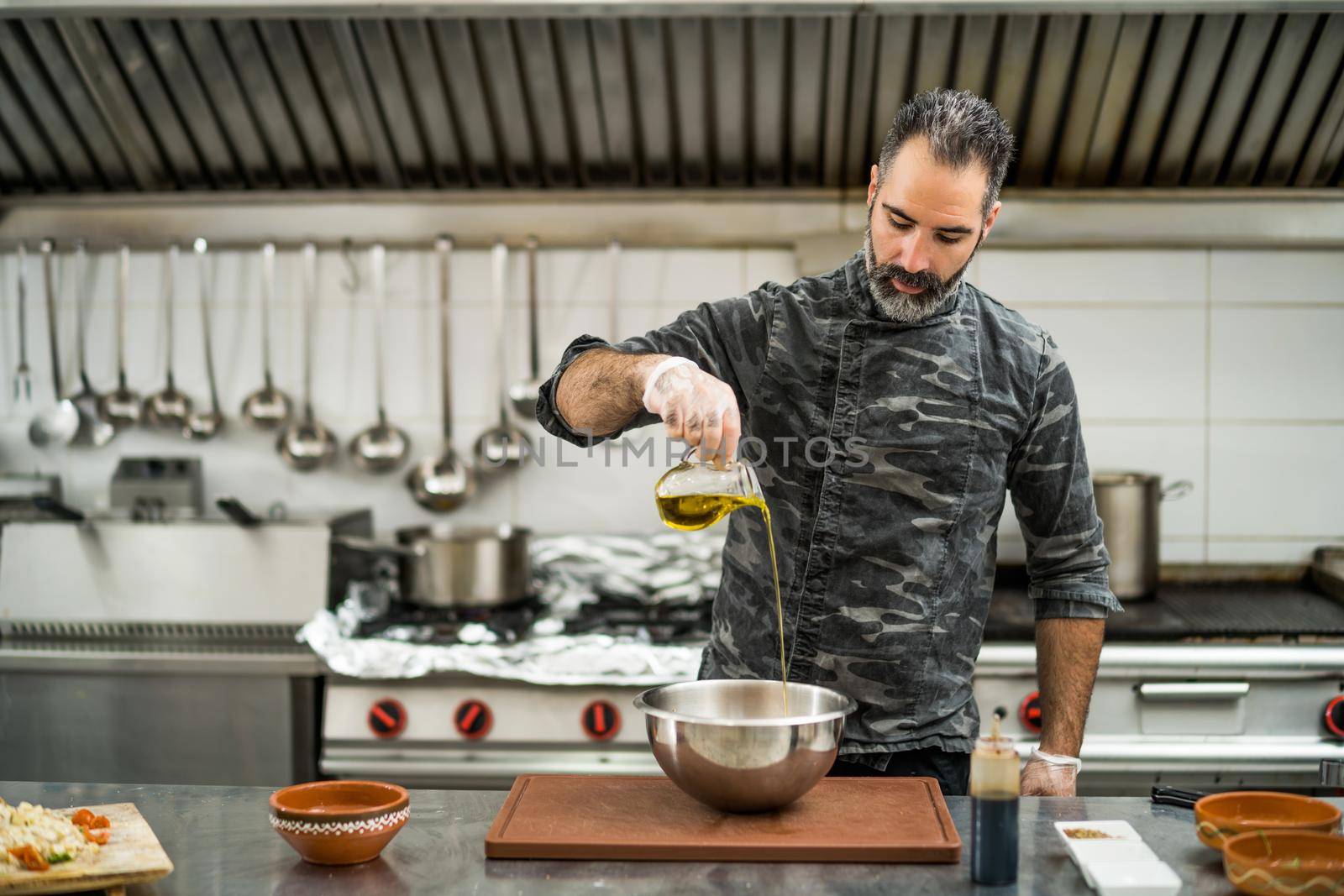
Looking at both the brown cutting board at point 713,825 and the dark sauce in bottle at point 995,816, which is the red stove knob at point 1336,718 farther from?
the dark sauce in bottle at point 995,816

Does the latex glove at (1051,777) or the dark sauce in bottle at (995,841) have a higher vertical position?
the dark sauce in bottle at (995,841)

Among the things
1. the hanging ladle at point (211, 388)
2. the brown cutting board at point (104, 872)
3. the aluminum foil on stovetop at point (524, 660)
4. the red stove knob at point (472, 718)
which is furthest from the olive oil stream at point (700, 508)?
the hanging ladle at point (211, 388)

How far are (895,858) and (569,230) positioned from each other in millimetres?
2100

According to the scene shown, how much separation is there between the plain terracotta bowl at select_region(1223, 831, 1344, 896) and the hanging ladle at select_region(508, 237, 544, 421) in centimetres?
212

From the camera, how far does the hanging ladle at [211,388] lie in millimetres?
3119

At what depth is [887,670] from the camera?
5.72ft

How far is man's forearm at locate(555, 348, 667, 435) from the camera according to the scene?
5.18 ft

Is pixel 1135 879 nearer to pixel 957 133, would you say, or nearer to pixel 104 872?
pixel 957 133

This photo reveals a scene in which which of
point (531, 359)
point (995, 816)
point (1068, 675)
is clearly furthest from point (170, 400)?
point (995, 816)

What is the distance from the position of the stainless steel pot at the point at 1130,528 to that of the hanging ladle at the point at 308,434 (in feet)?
6.44

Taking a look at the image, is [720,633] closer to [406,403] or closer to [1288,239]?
[406,403]

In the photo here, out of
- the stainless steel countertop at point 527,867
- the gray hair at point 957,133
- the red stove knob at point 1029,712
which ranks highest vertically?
the gray hair at point 957,133

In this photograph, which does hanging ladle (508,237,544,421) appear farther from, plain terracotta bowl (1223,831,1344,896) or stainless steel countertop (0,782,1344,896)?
plain terracotta bowl (1223,831,1344,896)

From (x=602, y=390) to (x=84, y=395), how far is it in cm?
214
